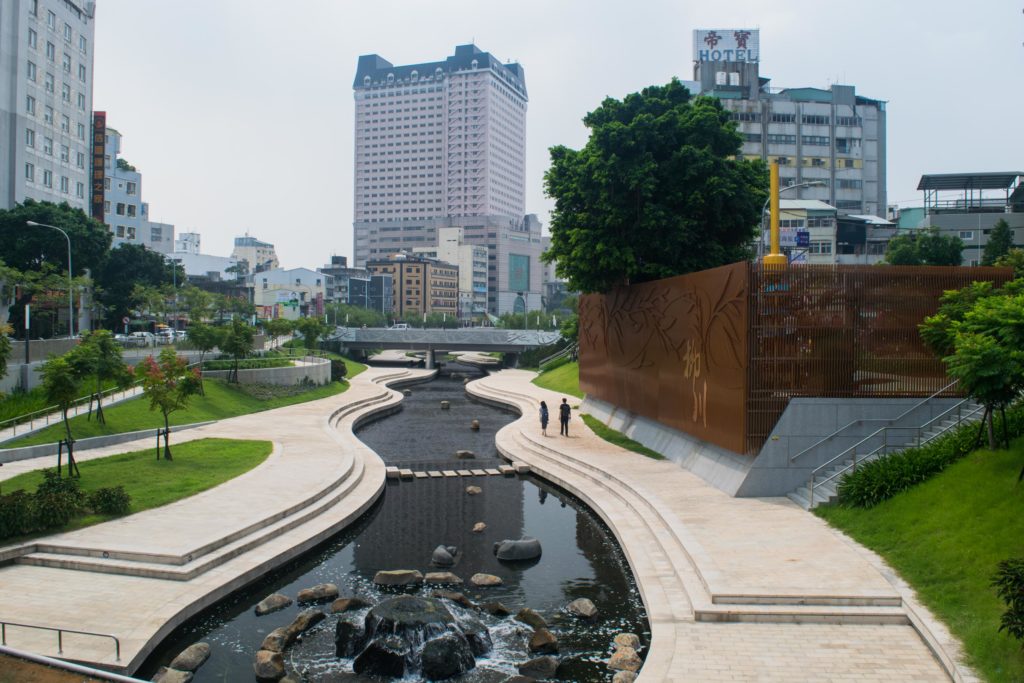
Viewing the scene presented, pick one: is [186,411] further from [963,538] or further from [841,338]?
[963,538]

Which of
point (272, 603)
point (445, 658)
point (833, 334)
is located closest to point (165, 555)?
point (272, 603)

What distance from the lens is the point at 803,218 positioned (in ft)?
263

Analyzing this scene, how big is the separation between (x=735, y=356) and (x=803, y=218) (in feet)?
197

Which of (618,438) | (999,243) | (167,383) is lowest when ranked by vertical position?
(618,438)

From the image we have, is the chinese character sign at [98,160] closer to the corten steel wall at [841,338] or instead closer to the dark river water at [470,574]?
the dark river water at [470,574]

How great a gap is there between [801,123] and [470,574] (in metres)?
95.0

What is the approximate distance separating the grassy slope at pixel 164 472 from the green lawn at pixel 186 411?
3.88m

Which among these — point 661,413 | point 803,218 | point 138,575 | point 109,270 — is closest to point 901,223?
point 803,218

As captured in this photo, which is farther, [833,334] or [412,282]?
[412,282]

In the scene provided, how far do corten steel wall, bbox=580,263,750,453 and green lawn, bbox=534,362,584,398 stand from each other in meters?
15.3

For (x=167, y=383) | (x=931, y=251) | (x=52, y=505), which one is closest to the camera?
(x=52, y=505)

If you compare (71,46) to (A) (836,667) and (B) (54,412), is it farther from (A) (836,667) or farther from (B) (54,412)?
(A) (836,667)

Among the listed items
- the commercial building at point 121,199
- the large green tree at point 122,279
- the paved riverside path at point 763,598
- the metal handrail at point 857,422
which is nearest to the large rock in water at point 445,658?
the paved riverside path at point 763,598

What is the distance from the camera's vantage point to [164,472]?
93.3ft
